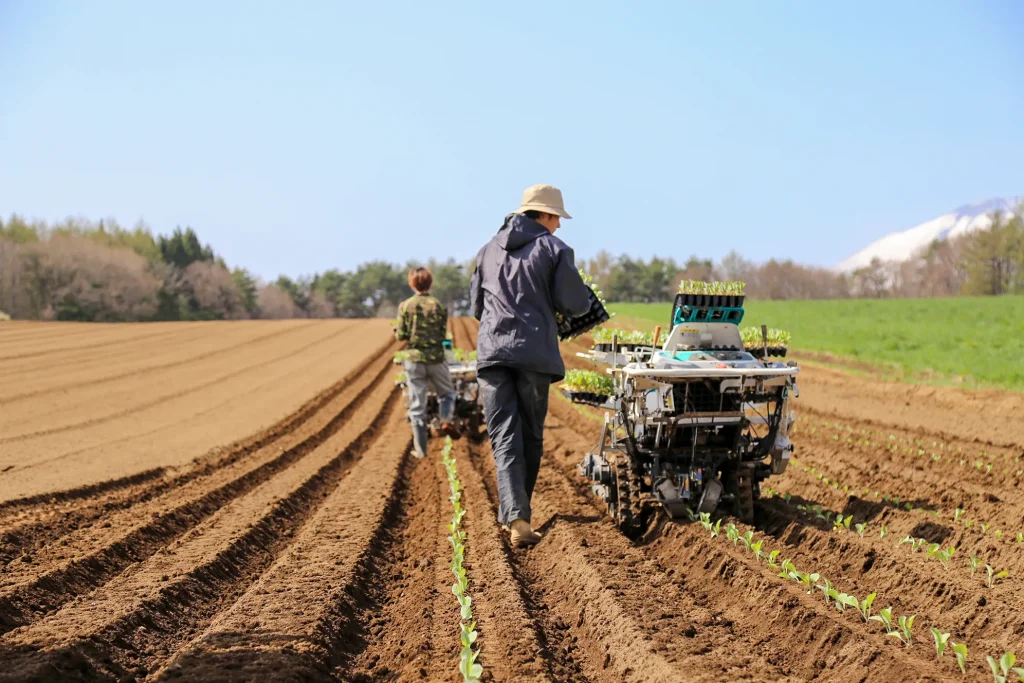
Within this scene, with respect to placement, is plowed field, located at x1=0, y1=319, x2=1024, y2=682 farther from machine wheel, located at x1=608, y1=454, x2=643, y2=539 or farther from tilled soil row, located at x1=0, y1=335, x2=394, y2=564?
machine wheel, located at x1=608, y1=454, x2=643, y2=539

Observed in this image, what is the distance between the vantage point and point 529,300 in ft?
17.7

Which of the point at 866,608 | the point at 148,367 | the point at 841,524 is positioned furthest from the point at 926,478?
the point at 148,367

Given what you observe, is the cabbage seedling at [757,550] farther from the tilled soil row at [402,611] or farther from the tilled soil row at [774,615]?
the tilled soil row at [402,611]

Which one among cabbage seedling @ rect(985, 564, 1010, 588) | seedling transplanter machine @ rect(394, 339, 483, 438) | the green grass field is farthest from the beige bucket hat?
the green grass field

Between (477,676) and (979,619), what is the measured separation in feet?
7.96

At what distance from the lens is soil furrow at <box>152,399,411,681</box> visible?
3.57 m

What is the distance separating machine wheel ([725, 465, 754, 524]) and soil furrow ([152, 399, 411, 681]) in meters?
2.13

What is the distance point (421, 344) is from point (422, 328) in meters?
0.18

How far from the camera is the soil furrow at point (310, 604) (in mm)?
3568

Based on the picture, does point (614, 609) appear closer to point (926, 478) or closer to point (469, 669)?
point (469, 669)

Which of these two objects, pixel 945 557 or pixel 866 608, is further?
pixel 945 557

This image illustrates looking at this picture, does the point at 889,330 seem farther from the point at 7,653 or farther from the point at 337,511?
the point at 7,653

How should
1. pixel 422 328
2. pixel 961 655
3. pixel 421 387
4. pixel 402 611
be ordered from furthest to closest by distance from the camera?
pixel 421 387
pixel 422 328
pixel 402 611
pixel 961 655

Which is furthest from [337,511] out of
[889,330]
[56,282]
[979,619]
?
[56,282]
